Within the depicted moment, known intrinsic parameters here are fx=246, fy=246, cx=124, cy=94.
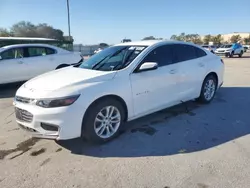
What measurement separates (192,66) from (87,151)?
301cm

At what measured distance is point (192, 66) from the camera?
5.34 meters

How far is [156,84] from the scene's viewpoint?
4445mm

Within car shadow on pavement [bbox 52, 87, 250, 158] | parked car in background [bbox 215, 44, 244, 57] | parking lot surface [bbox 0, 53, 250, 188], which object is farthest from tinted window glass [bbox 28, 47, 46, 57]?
parked car in background [bbox 215, 44, 244, 57]

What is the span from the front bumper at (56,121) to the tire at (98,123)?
0.39 ft

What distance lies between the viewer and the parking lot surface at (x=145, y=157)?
2893 millimetres

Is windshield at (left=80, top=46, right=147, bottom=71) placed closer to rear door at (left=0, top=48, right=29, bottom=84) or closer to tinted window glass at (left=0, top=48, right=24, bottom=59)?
rear door at (left=0, top=48, right=29, bottom=84)

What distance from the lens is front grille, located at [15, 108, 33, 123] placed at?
352cm

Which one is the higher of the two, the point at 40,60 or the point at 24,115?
the point at 40,60


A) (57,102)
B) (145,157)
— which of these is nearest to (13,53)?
(57,102)

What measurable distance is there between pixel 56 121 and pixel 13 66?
223 inches

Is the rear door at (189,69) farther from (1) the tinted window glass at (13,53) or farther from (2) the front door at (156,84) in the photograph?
(1) the tinted window glass at (13,53)

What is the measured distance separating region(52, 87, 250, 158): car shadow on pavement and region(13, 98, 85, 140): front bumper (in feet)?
1.32

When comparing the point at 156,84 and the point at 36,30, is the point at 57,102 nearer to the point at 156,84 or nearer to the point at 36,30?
the point at 156,84

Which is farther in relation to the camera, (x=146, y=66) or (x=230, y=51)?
(x=230, y=51)
